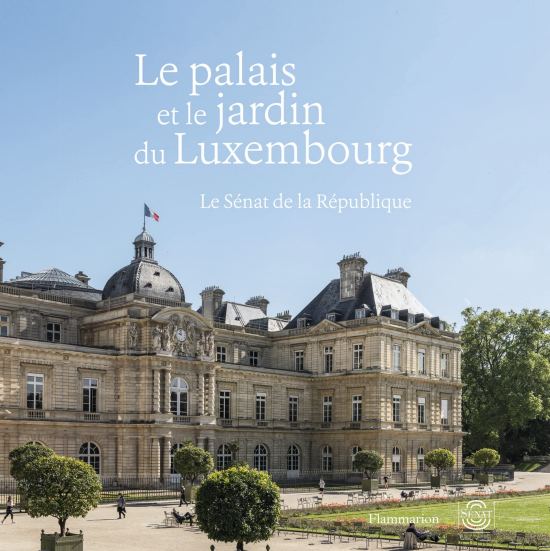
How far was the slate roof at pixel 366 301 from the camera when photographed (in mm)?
71312

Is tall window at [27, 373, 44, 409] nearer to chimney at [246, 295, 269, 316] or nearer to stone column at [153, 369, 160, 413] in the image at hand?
stone column at [153, 369, 160, 413]

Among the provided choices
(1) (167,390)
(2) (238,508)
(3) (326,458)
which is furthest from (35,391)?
(2) (238,508)

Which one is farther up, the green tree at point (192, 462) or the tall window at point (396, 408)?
Result: the tall window at point (396, 408)

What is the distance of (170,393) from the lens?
5931 centimetres

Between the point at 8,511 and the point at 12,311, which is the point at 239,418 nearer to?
the point at 12,311

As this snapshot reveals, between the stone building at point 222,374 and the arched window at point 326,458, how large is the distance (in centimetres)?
16

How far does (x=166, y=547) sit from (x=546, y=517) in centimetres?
1968

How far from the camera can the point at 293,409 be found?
70.9m

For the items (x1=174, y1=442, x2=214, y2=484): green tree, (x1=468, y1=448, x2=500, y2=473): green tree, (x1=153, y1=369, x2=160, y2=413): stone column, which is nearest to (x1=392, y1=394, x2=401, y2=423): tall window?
(x1=468, y1=448, x2=500, y2=473): green tree

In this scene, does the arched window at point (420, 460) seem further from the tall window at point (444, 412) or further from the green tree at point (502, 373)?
the green tree at point (502, 373)

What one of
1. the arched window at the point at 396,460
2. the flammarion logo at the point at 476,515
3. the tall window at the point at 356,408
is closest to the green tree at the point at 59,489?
the flammarion logo at the point at 476,515

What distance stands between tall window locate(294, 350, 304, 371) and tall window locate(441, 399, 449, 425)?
1202 cm

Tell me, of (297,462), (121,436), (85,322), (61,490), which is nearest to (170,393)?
(121,436)

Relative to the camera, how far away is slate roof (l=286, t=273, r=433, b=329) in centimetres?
7131
